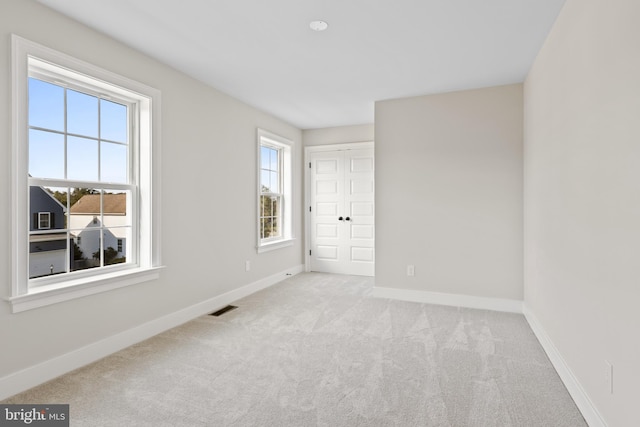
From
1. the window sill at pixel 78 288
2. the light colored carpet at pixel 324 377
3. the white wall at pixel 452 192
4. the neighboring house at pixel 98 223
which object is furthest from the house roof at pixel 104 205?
the white wall at pixel 452 192

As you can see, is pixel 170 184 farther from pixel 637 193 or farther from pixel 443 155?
pixel 637 193

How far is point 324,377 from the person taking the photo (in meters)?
2.29

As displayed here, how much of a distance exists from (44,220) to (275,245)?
9.85 feet

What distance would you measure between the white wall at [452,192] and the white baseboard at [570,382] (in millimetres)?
934

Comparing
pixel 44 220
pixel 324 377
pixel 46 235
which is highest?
pixel 44 220

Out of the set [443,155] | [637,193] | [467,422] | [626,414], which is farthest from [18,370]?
[443,155]

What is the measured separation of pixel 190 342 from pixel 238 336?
0.40 meters

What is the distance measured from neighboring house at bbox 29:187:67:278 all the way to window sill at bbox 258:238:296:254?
2.43 meters

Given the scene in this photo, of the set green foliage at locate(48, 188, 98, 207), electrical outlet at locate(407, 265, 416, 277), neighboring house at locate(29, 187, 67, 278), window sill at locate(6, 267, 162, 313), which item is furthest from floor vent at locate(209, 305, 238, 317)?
electrical outlet at locate(407, 265, 416, 277)

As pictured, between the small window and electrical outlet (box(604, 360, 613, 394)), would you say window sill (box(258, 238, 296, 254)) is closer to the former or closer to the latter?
the small window

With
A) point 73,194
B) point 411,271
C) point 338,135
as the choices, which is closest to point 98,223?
point 73,194

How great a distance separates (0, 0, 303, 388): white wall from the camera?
6.73 feet

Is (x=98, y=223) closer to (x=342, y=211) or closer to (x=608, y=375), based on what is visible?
(x=608, y=375)

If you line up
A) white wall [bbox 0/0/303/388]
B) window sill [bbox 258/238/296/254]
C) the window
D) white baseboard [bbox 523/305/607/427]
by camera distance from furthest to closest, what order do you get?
the window < window sill [bbox 258/238/296/254] < white wall [bbox 0/0/303/388] < white baseboard [bbox 523/305/607/427]
